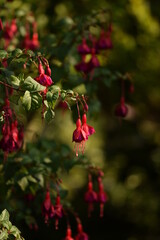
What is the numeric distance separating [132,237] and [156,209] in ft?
1.42

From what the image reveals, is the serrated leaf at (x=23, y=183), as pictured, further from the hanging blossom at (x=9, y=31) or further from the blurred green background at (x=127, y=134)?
the blurred green background at (x=127, y=134)

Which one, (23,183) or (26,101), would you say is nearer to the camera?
(26,101)

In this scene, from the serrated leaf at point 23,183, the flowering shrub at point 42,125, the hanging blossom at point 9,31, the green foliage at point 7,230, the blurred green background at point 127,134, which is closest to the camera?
the green foliage at point 7,230

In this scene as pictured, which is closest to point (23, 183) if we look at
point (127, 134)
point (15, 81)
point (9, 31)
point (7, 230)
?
point (7, 230)

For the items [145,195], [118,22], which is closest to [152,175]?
[145,195]

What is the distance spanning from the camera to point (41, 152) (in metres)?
3.03

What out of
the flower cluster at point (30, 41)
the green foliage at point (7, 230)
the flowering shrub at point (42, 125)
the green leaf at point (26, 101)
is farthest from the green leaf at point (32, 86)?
the flower cluster at point (30, 41)

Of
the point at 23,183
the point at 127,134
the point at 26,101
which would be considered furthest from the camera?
the point at 127,134

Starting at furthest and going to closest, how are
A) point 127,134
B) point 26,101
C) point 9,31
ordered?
point 127,134 < point 9,31 < point 26,101

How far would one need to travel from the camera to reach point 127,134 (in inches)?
270

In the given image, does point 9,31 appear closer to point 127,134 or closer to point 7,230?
point 7,230

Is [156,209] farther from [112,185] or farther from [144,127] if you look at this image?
[144,127]

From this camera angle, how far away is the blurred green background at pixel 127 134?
4.91 m

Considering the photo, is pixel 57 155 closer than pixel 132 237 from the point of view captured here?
Yes
